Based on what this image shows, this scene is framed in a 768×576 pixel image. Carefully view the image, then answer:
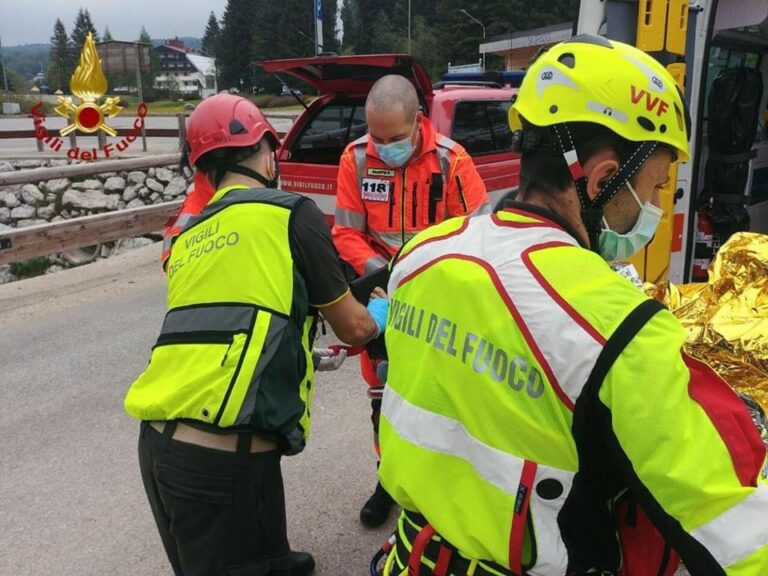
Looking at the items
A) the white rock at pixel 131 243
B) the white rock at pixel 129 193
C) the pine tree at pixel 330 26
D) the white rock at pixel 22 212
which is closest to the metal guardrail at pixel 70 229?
the white rock at pixel 131 243

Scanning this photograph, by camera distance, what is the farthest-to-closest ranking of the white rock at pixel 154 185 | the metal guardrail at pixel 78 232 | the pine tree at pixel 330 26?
the pine tree at pixel 330 26 → the white rock at pixel 154 185 → the metal guardrail at pixel 78 232

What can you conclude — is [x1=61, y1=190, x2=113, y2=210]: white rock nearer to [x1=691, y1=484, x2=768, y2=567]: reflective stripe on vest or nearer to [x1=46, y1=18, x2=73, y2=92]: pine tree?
[x1=691, y1=484, x2=768, y2=567]: reflective stripe on vest

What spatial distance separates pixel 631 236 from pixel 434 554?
28.9 inches

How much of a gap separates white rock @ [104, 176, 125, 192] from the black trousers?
593 inches

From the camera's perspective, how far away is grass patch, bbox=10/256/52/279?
11641mm

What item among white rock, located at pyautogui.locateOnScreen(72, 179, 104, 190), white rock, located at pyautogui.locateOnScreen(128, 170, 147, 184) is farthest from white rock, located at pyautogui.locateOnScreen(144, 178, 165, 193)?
white rock, located at pyautogui.locateOnScreen(72, 179, 104, 190)

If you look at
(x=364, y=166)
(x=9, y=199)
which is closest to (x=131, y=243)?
(x=9, y=199)

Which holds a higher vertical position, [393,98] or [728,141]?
[393,98]

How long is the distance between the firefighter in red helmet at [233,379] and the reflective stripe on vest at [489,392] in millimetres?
628

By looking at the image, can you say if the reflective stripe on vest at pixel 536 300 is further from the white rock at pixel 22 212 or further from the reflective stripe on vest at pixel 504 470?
the white rock at pixel 22 212

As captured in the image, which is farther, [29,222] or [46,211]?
[46,211]

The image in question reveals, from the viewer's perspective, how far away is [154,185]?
52.5 feet

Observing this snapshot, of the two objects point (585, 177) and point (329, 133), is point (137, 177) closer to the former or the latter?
point (329, 133)

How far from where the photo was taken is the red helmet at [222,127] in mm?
2137
